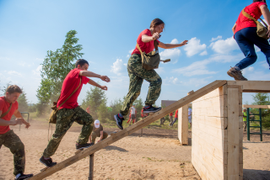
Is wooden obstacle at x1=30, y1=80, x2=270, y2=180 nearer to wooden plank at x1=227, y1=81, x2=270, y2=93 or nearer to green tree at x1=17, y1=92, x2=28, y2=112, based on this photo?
wooden plank at x1=227, y1=81, x2=270, y2=93

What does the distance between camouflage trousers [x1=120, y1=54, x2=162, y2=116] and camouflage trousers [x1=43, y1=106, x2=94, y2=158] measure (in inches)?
30.6

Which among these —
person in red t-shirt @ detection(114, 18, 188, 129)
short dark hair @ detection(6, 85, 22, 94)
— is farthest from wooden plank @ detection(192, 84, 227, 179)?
short dark hair @ detection(6, 85, 22, 94)

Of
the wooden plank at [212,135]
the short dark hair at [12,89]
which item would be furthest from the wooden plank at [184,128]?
the short dark hair at [12,89]

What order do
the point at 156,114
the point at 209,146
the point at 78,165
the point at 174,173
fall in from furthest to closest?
the point at 78,165 < the point at 174,173 < the point at 209,146 < the point at 156,114

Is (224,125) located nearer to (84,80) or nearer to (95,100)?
(84,80)

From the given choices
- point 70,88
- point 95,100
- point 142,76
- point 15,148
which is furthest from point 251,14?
point 95,100

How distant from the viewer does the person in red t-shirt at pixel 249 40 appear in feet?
9.58

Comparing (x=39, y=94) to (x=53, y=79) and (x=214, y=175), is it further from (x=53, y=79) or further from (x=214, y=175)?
(x=214, y=175)

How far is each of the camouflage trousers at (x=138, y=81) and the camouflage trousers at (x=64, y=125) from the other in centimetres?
78

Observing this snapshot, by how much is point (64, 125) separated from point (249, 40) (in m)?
3.77

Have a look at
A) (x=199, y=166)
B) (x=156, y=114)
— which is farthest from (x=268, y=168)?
(x=156, y=114)

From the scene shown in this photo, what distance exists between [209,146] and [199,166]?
978mm

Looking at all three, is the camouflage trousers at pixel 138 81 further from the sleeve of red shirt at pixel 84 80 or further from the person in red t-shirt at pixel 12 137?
the person in red t-shirt at pixel 12 137

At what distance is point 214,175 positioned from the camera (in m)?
3.09
